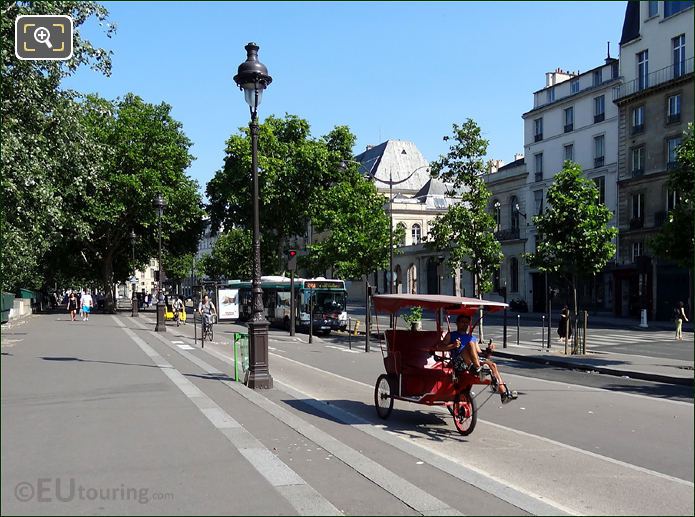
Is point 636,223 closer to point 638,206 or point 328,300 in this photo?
point 638,206

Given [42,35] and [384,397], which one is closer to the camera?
[42,35]

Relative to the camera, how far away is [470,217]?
2786 cm

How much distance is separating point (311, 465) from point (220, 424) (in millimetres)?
2045

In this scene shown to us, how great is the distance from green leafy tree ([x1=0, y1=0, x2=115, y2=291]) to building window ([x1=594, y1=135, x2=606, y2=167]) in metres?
40.4

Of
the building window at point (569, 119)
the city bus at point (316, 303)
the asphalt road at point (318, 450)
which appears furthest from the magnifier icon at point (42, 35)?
the building window at point (569, 119)

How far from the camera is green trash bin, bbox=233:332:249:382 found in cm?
1421

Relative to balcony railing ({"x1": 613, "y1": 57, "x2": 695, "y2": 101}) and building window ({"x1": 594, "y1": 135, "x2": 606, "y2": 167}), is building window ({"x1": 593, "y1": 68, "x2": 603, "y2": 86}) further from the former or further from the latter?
building window ({"x1": 594, "y1": 135, "x2": 606, "y2": 167})

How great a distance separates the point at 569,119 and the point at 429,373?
48.6 meters

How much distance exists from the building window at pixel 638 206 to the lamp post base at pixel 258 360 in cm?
3966

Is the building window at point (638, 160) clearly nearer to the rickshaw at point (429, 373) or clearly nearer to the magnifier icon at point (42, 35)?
the rickshaw at point (429, 373)

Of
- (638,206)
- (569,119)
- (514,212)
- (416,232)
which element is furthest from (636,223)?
(416,232)

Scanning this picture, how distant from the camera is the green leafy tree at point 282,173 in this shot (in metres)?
54.3

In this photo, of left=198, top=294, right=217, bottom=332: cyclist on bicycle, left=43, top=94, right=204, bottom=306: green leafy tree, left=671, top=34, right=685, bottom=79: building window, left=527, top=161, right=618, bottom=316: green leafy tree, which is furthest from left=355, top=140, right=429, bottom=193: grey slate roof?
left=527, top=161, right=618, bottom=316: green leafy tree

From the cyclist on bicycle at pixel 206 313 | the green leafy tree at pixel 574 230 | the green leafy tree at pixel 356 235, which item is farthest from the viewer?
the green leafy tree at pixel 356 235
